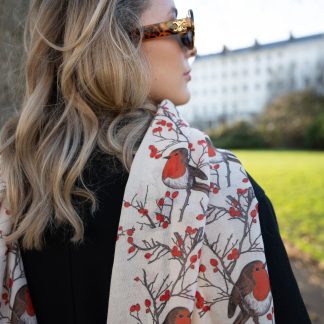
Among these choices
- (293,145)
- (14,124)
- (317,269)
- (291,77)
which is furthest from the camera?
(291,77)

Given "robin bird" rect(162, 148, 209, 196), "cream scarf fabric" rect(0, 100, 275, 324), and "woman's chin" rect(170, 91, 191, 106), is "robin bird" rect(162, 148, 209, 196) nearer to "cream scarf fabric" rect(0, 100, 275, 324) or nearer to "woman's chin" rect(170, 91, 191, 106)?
"cream scarf fabric" rect(0, 100, 275, 324)

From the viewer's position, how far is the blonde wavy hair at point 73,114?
126 cm

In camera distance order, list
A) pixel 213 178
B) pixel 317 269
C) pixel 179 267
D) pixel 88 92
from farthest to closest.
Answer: pixel 317 269
pixel 88 92
pixel 213 178
pixel 179 267

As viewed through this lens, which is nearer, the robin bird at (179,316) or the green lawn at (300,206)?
the robin bird at (179,316)

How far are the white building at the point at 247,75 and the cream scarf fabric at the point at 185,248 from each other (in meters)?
51.4

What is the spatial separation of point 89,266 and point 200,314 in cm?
37

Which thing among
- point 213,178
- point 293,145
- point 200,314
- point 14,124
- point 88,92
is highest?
point 88,92

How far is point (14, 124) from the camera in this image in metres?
1.57

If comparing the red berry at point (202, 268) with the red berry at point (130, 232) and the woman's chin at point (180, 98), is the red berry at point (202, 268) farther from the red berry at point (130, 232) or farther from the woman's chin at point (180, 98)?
the woman's chin at point (180, 98)

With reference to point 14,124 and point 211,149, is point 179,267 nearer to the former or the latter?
point 211,149

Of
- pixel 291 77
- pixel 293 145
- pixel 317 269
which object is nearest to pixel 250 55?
pixel 291 77

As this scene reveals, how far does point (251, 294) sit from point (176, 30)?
38.4 inches

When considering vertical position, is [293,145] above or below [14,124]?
below

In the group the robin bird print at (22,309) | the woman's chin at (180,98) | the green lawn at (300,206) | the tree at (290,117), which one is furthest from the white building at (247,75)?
the robin bird print at (22,309)
